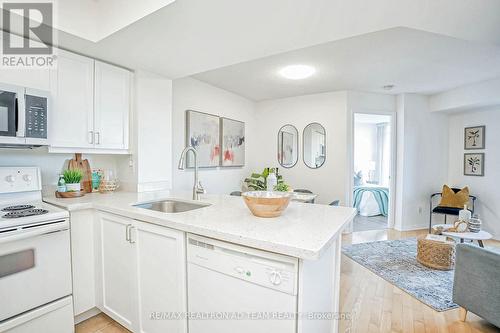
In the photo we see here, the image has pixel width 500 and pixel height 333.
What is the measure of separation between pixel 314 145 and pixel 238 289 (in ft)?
12.0

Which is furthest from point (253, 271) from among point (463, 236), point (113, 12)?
point (463, 236)

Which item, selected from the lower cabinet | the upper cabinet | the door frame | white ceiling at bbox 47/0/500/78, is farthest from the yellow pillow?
the upper cabinet

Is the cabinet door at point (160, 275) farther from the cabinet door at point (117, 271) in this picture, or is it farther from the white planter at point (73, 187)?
the white planter at point (73, 187)

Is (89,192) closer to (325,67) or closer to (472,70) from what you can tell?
(325,67)

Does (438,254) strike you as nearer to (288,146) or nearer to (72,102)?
(288,146)

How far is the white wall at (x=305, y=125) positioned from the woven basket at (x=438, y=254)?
1392 millimetres

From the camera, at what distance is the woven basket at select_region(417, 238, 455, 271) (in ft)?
9.27

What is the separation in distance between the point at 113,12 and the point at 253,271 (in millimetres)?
1966

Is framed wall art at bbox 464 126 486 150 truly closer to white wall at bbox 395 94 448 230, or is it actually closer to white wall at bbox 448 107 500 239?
white wall at bbox 448 107 500 239

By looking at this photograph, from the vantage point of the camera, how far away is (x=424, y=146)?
14.9ft

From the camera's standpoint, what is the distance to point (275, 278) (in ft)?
3.43

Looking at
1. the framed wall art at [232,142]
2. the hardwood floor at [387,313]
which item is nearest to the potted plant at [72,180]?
the framed wall art at [232,142]

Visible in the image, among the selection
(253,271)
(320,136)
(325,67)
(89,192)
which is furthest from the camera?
(320,136)

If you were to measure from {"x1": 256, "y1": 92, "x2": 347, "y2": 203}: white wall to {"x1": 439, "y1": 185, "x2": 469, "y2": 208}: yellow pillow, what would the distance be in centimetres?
178
